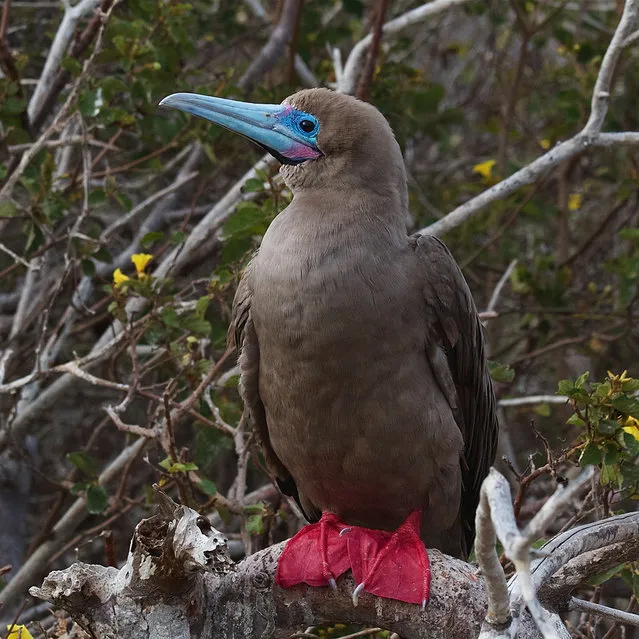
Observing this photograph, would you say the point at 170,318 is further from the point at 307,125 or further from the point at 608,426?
the point at 608,426

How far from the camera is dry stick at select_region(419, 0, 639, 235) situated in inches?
140

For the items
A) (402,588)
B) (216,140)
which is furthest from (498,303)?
(402,588)

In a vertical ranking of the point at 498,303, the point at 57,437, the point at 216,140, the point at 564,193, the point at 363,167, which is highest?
the point at 363,167

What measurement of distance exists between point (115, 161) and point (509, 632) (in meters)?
4.19

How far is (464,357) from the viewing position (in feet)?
11.1

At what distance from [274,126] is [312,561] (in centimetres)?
140

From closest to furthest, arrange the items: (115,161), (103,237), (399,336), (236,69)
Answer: (399,336)
(103,237)
(236,69)
(115,161)

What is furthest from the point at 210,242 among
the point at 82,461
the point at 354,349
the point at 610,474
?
the point at 610,474

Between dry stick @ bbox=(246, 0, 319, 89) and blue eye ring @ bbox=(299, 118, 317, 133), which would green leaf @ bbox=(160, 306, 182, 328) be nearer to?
blue eye ring @ bbox=(299, 118, 317, 133)

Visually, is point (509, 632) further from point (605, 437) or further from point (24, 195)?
point (24, 195)

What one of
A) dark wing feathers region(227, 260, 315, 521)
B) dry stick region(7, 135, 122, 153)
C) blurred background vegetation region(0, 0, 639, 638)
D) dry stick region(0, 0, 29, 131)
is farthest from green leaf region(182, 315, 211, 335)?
dry stick region(0, 0, 29, 131)

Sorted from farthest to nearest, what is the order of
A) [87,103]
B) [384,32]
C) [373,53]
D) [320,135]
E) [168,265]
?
[384,32] < [373,53] < [168,265] < [87,103] < [320,135]

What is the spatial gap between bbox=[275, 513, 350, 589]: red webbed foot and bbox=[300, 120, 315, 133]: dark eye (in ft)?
4.35

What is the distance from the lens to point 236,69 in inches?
186
